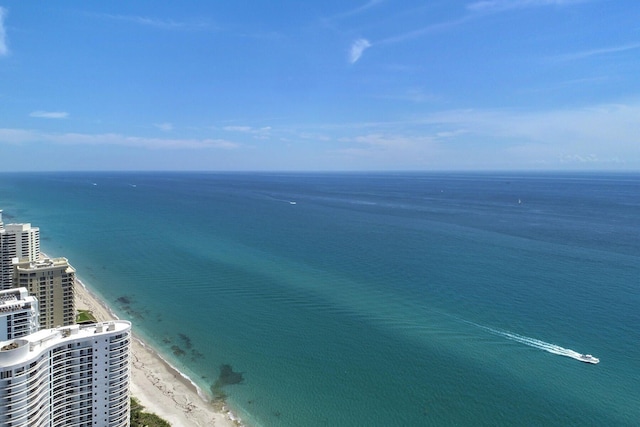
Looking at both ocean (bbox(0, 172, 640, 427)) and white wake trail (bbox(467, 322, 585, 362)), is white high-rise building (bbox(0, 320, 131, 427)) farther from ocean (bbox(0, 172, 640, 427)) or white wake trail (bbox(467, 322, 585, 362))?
white wake trail (bbox(467, 322, 585, 362))

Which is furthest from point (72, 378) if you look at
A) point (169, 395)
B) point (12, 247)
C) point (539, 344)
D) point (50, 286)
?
point (539, 344)

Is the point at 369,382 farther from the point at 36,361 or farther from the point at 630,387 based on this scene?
the point at 36,361

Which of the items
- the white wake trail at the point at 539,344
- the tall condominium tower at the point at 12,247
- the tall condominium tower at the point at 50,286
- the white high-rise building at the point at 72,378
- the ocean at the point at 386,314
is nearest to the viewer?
the white high-rise building at the point at 72,378

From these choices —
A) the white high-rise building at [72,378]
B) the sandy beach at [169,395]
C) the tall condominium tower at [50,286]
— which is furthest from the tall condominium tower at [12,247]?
the white high-rise building at [72,378]

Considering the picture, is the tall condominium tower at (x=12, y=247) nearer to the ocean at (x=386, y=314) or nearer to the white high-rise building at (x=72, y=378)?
the ocean at (x=386, y=314)

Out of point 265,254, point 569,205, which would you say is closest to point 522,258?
point 265,254

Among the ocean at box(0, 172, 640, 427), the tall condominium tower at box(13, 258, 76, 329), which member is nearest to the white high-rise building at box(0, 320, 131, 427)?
the ocean at box(0, 172, 640, 427)

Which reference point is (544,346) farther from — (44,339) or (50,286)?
(50,286)
